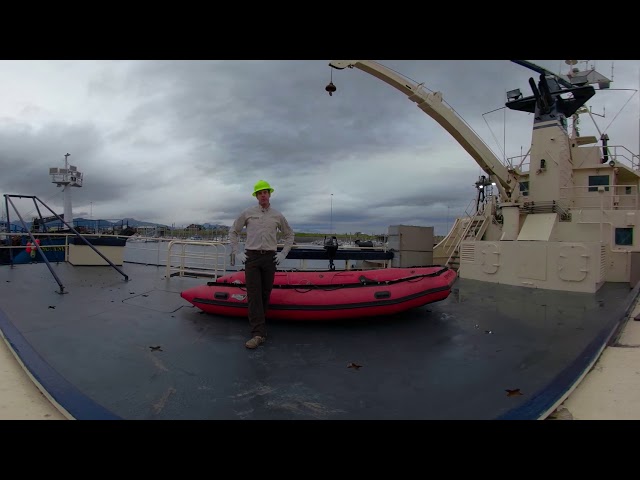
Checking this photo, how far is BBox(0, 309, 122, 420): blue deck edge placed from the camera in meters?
1.88

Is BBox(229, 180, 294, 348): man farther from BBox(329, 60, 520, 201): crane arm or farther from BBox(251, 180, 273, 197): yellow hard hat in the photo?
BBox(329, 60, 520, 201): crane arm

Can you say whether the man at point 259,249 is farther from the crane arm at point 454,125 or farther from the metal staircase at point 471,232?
the metal staircase at point 471,232

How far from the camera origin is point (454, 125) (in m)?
10.8

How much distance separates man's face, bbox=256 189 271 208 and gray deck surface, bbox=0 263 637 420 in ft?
5.15

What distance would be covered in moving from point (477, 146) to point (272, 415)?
11.8 m

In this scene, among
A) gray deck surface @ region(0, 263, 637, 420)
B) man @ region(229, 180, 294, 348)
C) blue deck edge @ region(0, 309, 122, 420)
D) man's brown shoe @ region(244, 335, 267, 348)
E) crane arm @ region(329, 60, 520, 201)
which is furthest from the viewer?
crane arm @ region(329, 60, 520, 201)

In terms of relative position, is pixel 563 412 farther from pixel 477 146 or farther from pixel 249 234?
pixel 477 146

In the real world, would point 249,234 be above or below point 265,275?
above

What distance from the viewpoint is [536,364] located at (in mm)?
3031

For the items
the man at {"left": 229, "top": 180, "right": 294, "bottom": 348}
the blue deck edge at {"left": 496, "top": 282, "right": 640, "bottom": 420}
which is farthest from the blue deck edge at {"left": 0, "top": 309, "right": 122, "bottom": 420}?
the blue deck edge at {"left": 496, "top": 282, "right": 640, "bottom": 420}

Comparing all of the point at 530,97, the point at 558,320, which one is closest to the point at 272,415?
the point at 558,320

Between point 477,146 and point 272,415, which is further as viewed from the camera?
point 477,146

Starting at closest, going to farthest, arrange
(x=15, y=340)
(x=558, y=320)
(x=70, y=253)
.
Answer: (x=15, y=340) → (x=558, y=320) → (x=70, y=253)

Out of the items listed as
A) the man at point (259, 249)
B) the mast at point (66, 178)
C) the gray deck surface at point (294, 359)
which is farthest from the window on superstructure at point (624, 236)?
the mast at point (66, 178)
